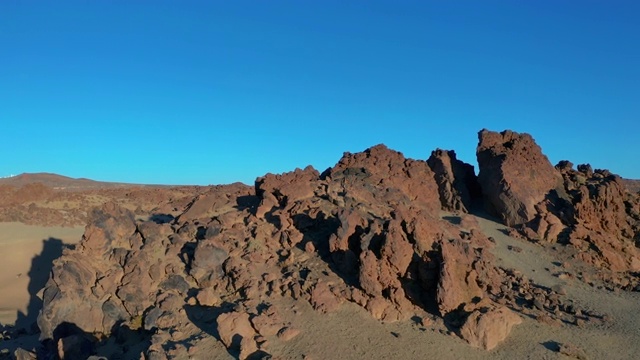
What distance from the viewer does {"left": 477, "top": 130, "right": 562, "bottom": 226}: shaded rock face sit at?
1844 centimetres

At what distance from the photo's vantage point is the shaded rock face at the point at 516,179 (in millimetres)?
18438

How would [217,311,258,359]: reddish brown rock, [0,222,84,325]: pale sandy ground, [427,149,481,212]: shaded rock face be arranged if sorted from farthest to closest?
[0,222,84,325]: pale sandy ground, [427,149,481,212]: shaded rock face, [217,311,258,359]: reddish brown rock

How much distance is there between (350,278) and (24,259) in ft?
63.8

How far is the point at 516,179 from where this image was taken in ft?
61.2

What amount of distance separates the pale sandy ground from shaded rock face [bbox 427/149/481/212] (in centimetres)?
1683

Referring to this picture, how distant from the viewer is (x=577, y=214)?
17.6m

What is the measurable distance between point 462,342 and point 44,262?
70.4 ft

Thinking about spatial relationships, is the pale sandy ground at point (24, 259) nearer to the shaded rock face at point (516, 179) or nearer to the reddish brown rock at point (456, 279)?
the reddish brown rock at point (456, 279)

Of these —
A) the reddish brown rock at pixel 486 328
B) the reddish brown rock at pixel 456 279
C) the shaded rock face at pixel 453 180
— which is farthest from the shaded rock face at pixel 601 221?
the reddish brown rock at pixel 486 328

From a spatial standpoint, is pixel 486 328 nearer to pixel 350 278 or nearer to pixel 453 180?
pixel 350 278

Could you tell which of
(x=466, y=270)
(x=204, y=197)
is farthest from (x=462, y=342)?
(x=204, y=197)

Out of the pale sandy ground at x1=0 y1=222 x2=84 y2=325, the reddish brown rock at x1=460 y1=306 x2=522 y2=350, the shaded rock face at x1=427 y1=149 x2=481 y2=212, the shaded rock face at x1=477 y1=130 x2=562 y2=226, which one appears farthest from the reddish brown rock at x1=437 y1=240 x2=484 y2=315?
the pale sandy ground at x1=0 y1=222 x2=84 y2=325

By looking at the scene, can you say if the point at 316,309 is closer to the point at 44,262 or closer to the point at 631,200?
the point at 631,200

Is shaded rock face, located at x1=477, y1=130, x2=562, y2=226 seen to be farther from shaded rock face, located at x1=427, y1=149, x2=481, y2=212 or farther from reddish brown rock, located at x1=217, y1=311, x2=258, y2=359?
reddish brown rock, located at x1=217, y1=311, x2=258, y2=359
